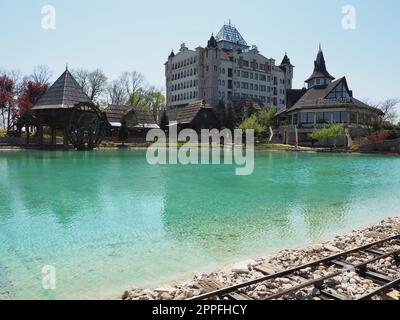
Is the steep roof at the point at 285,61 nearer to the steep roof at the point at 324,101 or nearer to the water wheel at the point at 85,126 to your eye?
the steep roof at the point at 324,101

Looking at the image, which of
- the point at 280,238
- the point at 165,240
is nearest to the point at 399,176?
the point at 280,238

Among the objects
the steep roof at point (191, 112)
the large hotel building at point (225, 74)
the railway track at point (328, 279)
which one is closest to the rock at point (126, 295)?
the railway track at point (328, 279)

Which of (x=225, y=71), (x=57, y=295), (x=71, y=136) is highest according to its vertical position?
(x=225, y=71)

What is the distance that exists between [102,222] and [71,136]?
38765mm

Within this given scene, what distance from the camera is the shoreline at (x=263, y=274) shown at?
18.9 feet

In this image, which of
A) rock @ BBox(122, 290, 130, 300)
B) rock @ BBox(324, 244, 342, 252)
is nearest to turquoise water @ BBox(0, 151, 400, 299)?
rock @ BBox(122, 290, 130, 300)

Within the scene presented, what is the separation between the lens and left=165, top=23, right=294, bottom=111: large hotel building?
266ft

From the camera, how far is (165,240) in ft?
31.6

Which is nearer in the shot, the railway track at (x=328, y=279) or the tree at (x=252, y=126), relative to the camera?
the railway track at (x=328, y=279)

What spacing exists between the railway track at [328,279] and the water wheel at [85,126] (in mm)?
44163

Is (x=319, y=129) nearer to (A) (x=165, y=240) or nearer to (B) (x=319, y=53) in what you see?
(B) (x=319, y=53)

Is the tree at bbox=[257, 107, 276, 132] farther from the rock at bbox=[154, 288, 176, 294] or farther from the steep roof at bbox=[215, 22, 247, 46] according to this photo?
the rock at bbox=[154, 288, 176, 294]

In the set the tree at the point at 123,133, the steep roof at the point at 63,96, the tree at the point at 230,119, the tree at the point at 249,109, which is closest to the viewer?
the steep roof at the point at 63,96

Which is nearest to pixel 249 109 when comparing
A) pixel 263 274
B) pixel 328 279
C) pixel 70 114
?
pixel 70 114
